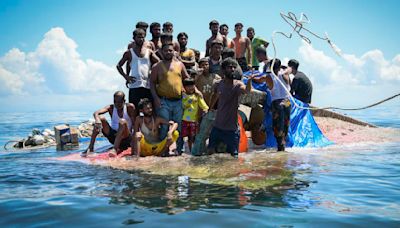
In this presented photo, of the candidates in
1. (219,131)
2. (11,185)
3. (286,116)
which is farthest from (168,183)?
(286,116)

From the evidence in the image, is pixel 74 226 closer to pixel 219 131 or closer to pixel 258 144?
pixel 219 131

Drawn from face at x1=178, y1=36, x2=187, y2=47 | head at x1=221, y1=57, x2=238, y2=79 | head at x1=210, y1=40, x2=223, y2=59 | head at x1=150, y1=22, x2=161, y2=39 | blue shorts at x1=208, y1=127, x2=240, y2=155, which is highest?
head at x1=150, y1=22, x2=161, y2=39

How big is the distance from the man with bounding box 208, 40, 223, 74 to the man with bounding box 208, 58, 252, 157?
1504mm

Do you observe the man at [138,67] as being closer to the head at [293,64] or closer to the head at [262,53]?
the head at [262,53]

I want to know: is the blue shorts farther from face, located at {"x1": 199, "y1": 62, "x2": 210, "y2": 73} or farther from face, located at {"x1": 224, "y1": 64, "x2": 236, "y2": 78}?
face, located at {"x1": 199, "y1": 62, "x2": 210, "y2": 73}

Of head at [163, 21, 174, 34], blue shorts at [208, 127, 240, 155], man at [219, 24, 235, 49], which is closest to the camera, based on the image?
blue shorts at [208, 127, 240, 155]

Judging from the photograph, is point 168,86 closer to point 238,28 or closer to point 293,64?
point 293,64

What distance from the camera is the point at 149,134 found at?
7070 mm

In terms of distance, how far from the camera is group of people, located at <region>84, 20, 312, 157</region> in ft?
20.5

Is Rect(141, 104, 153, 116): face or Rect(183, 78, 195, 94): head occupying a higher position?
Rect(183, 78, 195, 94): head

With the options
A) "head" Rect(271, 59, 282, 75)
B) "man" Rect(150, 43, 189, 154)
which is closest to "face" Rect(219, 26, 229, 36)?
"head" Rect(271, 59, 282, 75)

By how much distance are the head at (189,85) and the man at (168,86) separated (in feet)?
0.34

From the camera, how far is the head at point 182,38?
8.23m

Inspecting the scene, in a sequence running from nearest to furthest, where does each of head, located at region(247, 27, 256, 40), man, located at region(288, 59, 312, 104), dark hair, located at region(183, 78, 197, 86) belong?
1. dark hair, located at region(183, 78, 197, 86)
2. man, located at region(288, 59, 312, 104)
3. head, located at region(247, 27, 256, 40)
